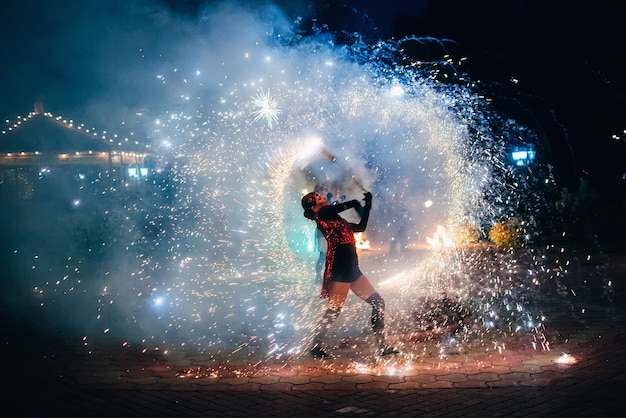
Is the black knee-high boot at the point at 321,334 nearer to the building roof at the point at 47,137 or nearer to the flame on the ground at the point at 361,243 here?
the flame on the ground at the point at 361,243

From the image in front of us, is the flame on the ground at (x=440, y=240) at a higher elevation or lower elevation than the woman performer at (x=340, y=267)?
higher

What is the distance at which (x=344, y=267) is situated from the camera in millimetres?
5484

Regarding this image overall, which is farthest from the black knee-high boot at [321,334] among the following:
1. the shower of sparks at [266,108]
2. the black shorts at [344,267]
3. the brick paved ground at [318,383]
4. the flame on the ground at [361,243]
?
the flame on the ground at [361,243]

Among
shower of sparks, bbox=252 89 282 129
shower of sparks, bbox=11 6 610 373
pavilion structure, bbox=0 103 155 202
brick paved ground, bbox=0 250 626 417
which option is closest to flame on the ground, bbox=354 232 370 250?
shower of sparks, bbox=11 6 610 373

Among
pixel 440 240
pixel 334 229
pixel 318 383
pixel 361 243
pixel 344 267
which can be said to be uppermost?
pixel 440 240

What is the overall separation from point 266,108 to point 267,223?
8.47ft

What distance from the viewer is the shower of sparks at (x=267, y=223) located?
697cm

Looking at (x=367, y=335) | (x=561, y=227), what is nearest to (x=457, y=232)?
(x=561, y=227)

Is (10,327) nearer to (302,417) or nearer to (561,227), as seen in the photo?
(302,417)

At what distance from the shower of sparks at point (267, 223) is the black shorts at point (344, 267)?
3.19ft

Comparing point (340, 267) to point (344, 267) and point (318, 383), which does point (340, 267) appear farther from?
point (318, 383)

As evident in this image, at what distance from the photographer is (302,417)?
12.9ft

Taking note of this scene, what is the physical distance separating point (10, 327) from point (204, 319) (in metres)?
2.33

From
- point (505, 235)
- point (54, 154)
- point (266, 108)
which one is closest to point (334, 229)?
point (266, 108)
